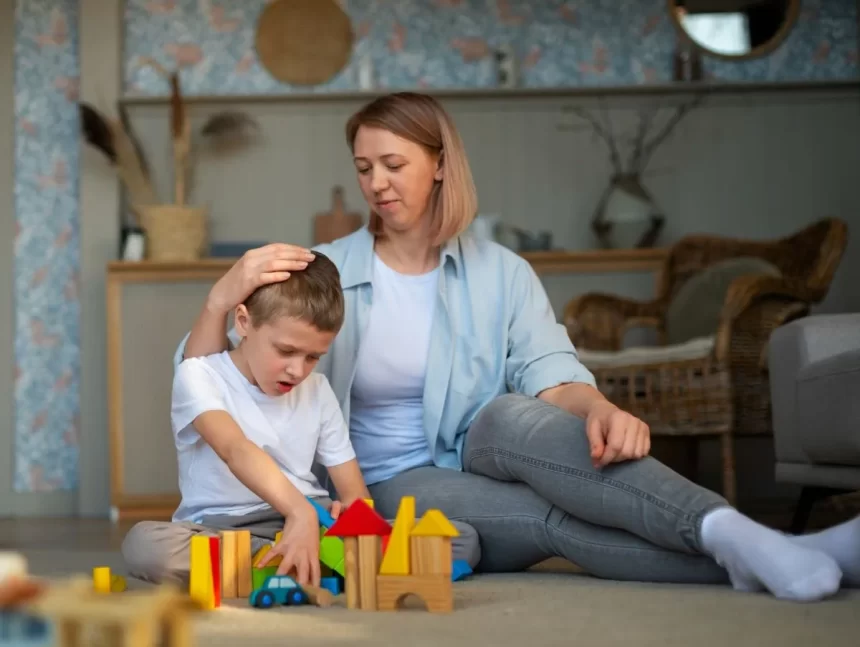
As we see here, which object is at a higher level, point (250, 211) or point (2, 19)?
point (2, 19)

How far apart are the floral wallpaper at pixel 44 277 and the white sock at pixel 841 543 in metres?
3.46

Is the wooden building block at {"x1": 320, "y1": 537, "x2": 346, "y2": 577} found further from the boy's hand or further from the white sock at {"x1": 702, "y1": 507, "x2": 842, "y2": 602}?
the white sock at {"x1": 702, "y1": 507, "x2": 842, "y2": 602}

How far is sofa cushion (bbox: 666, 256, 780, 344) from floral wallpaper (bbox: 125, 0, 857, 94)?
109cm

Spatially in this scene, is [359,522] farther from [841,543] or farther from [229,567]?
[841,543]

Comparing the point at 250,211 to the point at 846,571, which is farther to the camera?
the point at 250,211

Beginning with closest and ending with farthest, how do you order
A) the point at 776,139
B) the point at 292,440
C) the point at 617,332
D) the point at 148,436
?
the point at 292,440 → the point at 617,332 → the point at 148,436 → the point at 776,139

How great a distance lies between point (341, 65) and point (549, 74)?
0.83m

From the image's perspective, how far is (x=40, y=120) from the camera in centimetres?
450

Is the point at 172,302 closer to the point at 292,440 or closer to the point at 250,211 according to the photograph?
the point at 250,211

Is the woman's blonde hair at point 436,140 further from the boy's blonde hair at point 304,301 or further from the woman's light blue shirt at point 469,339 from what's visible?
the boy's blonde hair at point 304,301

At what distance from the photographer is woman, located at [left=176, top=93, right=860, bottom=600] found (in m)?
1.70

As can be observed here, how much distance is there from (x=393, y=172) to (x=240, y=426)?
570mm

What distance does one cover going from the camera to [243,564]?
1640mm

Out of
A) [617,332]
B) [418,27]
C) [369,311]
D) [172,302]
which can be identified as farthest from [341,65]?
[369,311]
